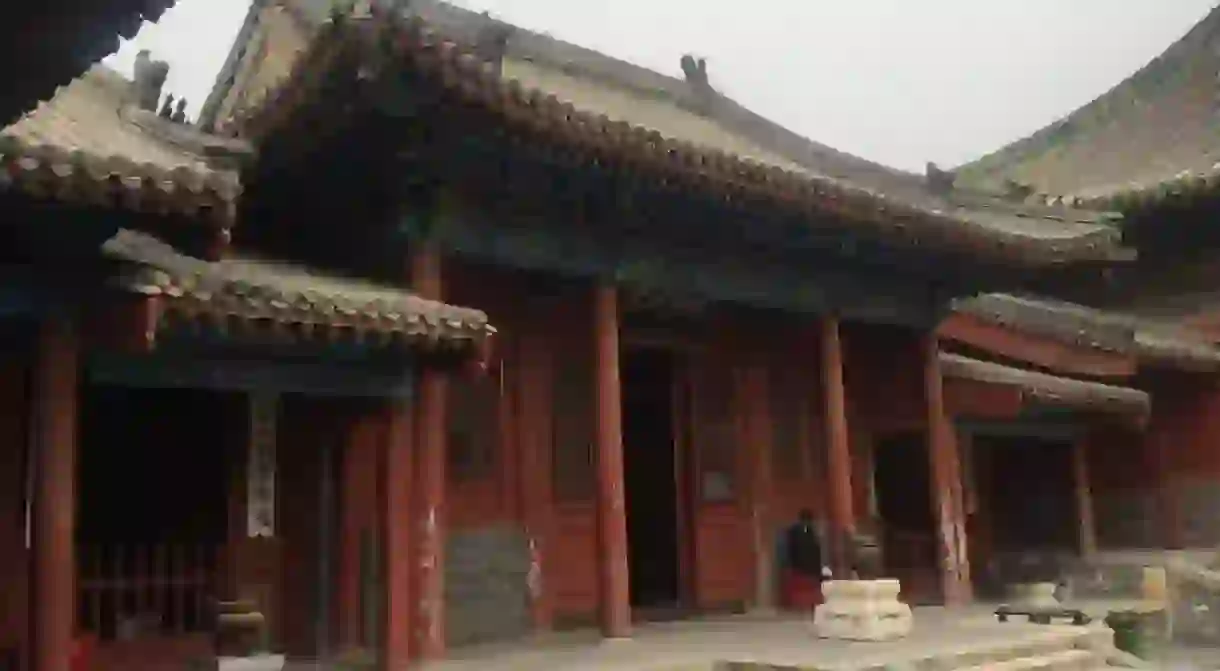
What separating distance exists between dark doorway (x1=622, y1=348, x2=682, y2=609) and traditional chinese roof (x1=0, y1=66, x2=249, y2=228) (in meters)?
4.44

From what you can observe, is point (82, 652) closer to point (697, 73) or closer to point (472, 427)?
point (472, 427)

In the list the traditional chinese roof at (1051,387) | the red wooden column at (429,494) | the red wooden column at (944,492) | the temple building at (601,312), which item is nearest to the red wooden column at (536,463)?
the temple building at (601,312)

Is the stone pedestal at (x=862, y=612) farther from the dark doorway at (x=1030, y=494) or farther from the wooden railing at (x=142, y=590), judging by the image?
the dark doorway at (x=1030, y=494)

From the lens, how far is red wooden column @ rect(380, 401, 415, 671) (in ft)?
22.3

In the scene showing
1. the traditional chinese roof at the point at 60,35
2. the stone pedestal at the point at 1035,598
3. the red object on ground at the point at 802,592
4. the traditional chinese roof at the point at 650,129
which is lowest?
the stone pedestal at the point at 1035,598

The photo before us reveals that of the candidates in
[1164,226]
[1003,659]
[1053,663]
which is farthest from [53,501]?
[1164,226]

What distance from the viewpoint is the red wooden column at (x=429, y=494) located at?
6.90m

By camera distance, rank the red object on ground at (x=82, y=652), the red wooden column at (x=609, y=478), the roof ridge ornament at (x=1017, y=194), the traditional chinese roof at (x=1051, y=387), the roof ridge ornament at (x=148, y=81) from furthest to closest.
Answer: the roof ridge ornament at (x=1017, y=194), the traditional chinese roof at (x=1051, y=387), the red wooden column at (x=609, y=478), the roof ridge ornament at (x=148, y=81), the red object on ground at (x=82, y=652)

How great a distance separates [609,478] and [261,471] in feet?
7.02

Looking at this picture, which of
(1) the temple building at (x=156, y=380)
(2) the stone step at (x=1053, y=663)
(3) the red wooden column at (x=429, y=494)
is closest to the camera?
(1) the temple building at (x=156, y=380)

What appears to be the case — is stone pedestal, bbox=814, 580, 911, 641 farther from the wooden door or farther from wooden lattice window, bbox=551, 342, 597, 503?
wooden lattice window, bbox=551, 342, 597, 503

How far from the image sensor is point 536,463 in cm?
839

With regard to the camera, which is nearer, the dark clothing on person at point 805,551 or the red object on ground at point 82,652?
the red object on ground at point 82,652

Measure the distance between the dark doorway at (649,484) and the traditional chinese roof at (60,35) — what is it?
6834 mm
